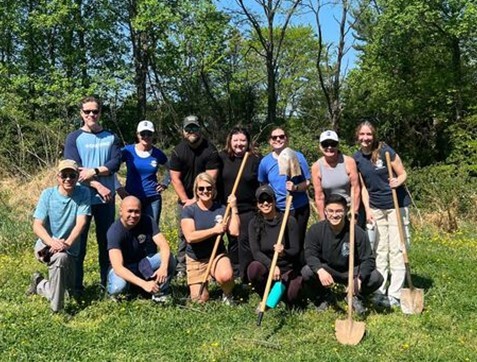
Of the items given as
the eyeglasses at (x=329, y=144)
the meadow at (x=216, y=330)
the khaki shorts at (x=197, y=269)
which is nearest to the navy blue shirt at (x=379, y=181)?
the eyeglasses at (x=329, y=144)

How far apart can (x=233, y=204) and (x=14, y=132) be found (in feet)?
49.8

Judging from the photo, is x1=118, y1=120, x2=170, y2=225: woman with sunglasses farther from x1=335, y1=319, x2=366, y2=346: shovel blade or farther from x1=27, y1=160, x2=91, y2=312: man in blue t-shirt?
x1=335, y1=319, x2=366, y2=346: shovel blade

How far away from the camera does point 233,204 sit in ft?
20.5

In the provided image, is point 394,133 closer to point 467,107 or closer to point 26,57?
point 467,107


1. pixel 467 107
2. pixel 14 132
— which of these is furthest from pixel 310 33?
pixel 14 132

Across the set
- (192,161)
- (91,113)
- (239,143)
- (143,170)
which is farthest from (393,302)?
(91,113)

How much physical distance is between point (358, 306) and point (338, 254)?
0.58 meters

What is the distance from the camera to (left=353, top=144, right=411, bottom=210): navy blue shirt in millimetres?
6277

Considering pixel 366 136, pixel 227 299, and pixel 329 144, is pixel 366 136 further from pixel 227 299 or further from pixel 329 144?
pixel 227 299

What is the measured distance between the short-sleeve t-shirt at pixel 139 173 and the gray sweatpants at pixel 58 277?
4.41ft

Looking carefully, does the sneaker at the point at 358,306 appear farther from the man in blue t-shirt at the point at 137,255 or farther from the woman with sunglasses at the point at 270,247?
the man in blue t-shirt at the point at 137,255

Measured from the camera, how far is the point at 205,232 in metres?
6.16

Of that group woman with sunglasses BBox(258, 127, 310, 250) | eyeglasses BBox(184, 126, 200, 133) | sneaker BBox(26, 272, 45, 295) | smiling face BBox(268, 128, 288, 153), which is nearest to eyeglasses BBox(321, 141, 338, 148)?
woman with sunglasses BBox(258, 127, 310, 250)

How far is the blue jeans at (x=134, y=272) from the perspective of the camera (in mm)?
5996
